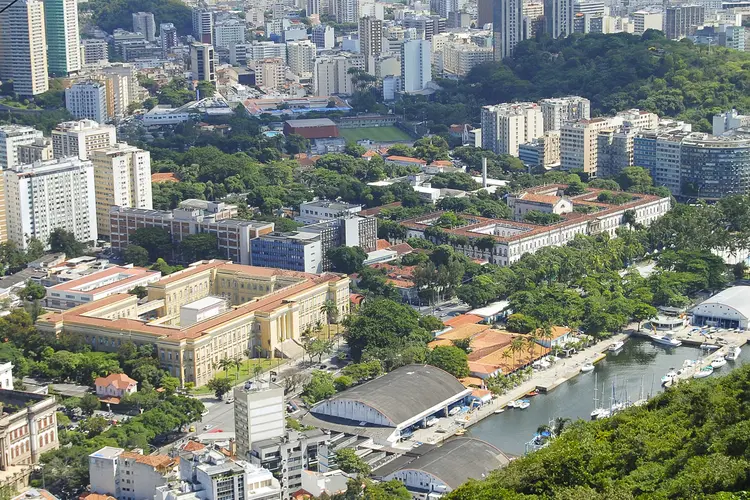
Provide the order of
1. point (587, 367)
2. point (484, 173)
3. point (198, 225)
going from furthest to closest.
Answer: point (484, 173)
point (198, 225)
point (587, 367)

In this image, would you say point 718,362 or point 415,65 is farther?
point 415,65

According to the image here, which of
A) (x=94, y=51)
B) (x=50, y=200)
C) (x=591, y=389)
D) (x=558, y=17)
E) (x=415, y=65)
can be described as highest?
(x=558, y=17)

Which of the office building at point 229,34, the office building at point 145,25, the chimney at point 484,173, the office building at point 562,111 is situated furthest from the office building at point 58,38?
the chimney at point 484,173

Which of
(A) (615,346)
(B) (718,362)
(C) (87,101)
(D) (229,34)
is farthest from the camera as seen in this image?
(D) (229,34)

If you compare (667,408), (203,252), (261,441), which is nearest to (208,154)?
(203,252)

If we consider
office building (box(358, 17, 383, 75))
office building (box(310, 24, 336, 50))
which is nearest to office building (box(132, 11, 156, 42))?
office building (box(310, 24, 336, 50))

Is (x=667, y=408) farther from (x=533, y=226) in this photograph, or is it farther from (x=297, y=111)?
(x=297, y=111)

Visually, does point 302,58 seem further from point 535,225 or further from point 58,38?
point 535,225

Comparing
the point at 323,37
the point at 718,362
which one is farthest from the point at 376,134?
the point at 718,362
